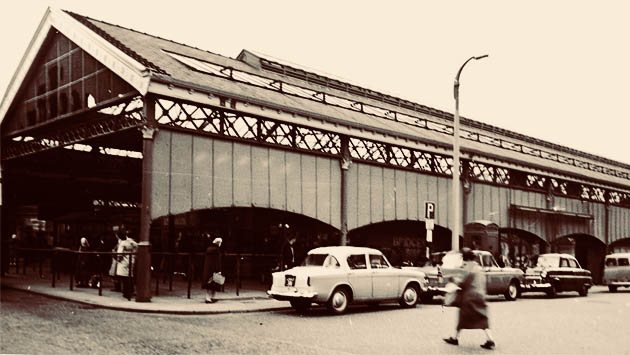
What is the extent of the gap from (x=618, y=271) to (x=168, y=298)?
22.3 meters

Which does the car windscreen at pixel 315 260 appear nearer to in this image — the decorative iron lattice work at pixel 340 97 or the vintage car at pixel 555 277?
the decorative iron lattice work at pixel 340 97

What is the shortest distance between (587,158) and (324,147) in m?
36.8

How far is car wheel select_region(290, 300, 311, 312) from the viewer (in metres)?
16.5

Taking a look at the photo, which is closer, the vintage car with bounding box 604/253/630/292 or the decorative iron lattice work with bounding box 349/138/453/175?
the decorative iron lattice work with bounding box 349/138/453/175

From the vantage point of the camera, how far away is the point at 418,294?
18906mm

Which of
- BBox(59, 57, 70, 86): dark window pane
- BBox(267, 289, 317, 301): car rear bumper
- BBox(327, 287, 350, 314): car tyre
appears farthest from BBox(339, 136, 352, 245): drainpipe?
A: BBox(59, 57, 70, 86): dark window pane

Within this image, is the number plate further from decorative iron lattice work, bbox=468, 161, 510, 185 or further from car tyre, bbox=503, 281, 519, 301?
decorative iron lattice work, bbox=468, 161, 510, 185

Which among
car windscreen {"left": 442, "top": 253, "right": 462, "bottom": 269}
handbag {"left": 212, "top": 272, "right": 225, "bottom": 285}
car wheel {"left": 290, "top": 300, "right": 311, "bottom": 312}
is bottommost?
car wheel {"left": 290, "top": 300, "right": 311, "bottom": 312}

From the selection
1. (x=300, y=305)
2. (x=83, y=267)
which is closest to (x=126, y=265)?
(x=83, y=267)

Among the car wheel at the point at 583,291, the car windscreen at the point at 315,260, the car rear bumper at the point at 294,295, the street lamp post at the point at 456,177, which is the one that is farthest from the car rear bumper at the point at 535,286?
the car rear bumper at the point at 294,295

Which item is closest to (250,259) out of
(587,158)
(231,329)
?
(231,329)

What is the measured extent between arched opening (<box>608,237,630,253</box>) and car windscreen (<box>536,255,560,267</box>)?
18166mm

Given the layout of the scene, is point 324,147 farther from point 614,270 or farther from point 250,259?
point 614,270

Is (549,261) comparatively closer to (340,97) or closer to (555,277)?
(555,277)
